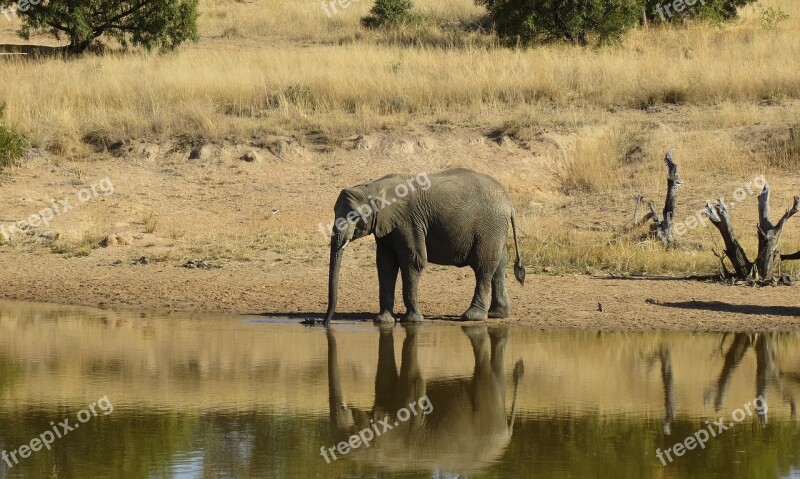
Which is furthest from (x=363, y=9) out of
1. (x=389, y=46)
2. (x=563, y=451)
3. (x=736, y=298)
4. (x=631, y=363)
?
(x=563, y=451)

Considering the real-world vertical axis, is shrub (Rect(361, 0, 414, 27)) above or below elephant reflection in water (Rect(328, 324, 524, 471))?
above

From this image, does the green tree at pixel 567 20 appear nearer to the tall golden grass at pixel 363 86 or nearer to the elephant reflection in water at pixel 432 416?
the tall golden grass at pixel 363 86

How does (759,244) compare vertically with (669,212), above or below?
below

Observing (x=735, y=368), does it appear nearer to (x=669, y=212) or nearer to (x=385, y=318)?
(x=385, y=318)

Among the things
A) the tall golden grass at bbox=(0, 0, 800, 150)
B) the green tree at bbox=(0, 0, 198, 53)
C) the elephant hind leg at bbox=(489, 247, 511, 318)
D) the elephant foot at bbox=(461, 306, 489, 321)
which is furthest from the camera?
the green tree at bbox=(0, 0, 198, 53)

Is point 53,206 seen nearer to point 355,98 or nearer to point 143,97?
point 143,97

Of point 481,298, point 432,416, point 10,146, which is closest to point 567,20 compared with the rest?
point 10,146

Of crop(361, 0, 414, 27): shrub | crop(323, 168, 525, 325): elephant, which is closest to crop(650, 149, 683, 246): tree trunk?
crop(323, 168, 525, 325): elephant

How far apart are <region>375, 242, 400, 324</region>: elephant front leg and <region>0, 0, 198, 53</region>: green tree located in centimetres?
1802

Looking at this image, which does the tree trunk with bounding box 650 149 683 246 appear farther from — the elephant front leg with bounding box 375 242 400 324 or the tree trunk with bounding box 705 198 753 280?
the elephant front leg with bounding box 375 242 400 324

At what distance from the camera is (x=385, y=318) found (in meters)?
13.0

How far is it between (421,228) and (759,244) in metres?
4.38

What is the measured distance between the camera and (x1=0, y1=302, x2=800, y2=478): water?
8.42 metres

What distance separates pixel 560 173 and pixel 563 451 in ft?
40.1
